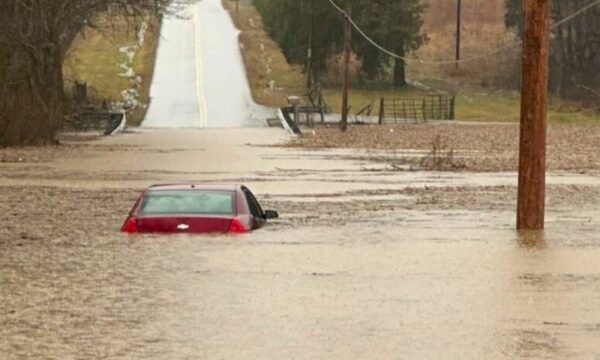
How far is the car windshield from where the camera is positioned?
2011 centimetres

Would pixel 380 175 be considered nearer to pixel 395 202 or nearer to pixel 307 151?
pixel 395 202

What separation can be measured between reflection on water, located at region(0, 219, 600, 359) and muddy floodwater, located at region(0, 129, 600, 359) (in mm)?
27

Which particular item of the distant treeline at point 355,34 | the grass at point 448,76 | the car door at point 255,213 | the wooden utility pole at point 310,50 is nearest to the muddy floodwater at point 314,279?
the car door at point 255,213

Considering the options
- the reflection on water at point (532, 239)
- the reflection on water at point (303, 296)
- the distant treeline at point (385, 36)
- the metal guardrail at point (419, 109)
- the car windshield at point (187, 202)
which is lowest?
the metal guardrail at point (419, 109)

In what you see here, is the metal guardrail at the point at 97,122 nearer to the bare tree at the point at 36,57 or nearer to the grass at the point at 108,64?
the grass at the point at 108,64

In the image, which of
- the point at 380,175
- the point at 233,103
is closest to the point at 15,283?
the point at 380,175

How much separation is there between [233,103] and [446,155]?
40.2 m

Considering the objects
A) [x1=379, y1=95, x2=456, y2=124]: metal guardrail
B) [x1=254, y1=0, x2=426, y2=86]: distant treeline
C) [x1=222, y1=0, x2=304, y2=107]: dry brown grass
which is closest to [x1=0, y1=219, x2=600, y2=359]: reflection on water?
[x1=379, y1=95, x2=456, y2=124]: metal guardrail

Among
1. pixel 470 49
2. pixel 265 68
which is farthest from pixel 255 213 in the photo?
pixel 470 49

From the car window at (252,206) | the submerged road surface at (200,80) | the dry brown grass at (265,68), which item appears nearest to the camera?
the car window at (252,206)

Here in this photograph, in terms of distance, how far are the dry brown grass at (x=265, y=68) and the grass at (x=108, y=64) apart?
22.5 ft

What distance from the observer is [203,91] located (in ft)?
288

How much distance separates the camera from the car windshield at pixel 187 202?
2011cm

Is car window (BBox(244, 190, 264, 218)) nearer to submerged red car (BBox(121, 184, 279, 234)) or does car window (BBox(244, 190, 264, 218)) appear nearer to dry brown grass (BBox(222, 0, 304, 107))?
submerged red car (BBox(121, 184, 279, 234))
